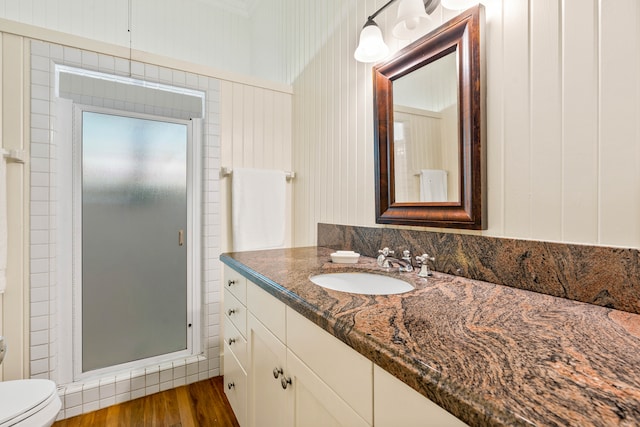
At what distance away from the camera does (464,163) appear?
104 centimetres

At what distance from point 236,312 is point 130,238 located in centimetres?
93

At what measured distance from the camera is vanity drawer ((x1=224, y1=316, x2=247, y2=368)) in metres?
1.32

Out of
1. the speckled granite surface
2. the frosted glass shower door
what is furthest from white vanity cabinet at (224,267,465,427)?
the frosted glass shower door

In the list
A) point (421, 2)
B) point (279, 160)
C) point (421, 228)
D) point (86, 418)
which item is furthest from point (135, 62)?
point (86, 418)

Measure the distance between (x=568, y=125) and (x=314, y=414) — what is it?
1014 mm

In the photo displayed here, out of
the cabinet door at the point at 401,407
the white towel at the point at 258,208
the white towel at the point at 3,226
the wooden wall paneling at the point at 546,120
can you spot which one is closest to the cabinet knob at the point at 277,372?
the cabinet door at the point at 401,407

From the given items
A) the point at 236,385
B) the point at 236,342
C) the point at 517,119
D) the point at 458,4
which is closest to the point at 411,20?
the point at 458,4

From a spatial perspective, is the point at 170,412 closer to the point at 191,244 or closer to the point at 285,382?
the point at 191,244

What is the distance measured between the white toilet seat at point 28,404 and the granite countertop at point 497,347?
1067 millimetres

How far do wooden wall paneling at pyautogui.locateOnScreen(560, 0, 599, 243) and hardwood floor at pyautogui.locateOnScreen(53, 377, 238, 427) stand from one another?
5.82 feet

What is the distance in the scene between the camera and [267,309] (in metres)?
1.05

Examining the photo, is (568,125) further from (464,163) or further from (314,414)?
(314,414)

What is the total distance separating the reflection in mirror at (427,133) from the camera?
1098 millimetres

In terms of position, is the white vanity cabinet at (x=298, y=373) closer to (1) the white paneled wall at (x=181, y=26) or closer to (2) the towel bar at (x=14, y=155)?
(2) the towel bar at (x=14, y=155)
